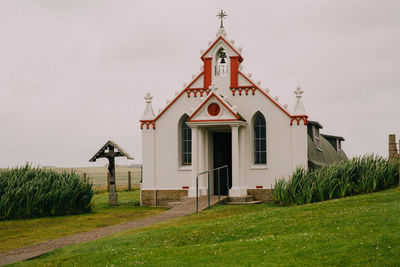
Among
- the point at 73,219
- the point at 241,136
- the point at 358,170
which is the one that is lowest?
the point at 73,219

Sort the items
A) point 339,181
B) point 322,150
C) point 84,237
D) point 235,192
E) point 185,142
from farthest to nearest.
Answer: point 322,150 → point 185,142 → point 235,192 → point 339,181 → point 84,237

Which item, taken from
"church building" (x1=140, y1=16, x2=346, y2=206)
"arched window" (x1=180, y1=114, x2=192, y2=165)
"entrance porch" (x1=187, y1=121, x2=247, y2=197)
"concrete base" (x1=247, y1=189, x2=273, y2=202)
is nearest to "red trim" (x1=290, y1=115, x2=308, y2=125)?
"church building" (x1=140, y1=16, x2=346, y2=206)

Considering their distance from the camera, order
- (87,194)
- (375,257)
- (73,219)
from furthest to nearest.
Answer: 1. (87,194)
2. (73,219)
3. (375,257)

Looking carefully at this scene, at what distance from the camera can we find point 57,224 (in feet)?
64.4

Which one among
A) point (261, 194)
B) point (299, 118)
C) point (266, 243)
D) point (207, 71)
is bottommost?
point (266, 243)

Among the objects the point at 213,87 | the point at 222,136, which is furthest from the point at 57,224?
the point at 222,136

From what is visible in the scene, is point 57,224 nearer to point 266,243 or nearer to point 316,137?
point 266,243

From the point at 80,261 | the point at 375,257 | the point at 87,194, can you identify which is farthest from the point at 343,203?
the point at 87,194

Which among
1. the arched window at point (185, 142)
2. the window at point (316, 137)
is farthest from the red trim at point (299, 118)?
the window at point (316, 137)

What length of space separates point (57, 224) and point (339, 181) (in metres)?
10.9

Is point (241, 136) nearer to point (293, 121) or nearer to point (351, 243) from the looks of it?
point (293, 121)

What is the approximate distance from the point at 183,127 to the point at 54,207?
7.41 meters

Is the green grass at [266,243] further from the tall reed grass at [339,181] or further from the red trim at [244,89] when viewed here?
the red trim at [244,89]

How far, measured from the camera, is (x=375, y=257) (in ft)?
30.9
